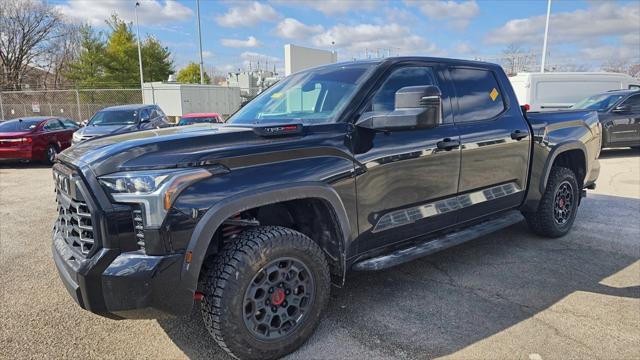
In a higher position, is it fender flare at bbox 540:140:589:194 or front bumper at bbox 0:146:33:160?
fender flare at bbox 540:140:589:194

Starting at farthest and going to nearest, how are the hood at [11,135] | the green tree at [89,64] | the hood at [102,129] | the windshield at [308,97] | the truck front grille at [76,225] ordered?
1. the green tree at [89,64]
2. the hood at [11,135]
3. the hood at [102,129]
4. the windshield at [308,97]
5. the truck front grille at [76,225]

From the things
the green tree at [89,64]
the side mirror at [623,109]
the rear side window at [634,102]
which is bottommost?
the side mirror at [623,109]

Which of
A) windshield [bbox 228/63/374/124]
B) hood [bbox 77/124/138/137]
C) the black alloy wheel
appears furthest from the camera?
hood [bbox 77/124/138/137]

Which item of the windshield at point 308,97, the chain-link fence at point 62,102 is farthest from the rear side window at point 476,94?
the chain-link fence at point 62,102

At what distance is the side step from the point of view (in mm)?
3045

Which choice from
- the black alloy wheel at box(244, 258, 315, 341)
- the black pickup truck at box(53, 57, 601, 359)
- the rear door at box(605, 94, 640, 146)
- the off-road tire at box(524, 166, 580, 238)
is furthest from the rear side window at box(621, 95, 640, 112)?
the black alloy wheel at box(244, 258, 315, 341)

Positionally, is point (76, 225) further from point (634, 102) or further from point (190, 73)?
point (190, 73)

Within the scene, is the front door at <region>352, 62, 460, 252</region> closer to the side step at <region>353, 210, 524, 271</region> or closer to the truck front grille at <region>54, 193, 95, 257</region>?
the side step at <region>353, 210, 524, 271</region>

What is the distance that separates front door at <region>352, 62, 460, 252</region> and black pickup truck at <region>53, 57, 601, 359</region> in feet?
0.04

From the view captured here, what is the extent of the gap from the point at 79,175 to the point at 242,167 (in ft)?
2.85

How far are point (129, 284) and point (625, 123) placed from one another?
13390 mm

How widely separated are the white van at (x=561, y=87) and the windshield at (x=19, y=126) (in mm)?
14695

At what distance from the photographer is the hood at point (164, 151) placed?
2.23m

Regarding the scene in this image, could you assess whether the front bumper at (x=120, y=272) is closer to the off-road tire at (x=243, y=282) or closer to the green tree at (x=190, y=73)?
the off-road tire at (x=243, y=282)
